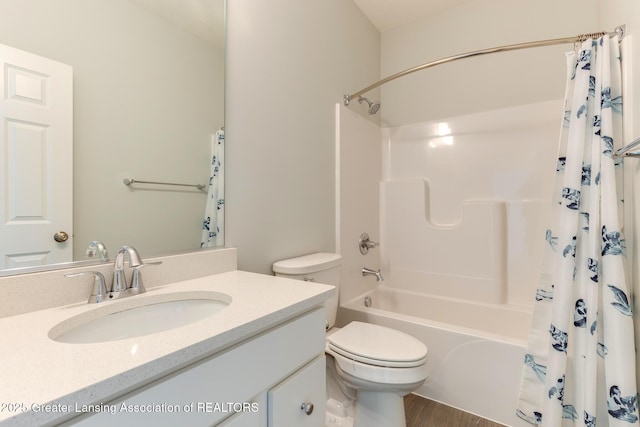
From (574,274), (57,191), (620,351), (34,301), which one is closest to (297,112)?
(57,191)

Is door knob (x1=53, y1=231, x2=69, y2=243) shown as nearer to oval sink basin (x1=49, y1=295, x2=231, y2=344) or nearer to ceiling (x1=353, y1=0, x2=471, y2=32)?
oval sink basin (x1=49, y1=295, x2=231, y2=344)

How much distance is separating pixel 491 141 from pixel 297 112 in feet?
4.59

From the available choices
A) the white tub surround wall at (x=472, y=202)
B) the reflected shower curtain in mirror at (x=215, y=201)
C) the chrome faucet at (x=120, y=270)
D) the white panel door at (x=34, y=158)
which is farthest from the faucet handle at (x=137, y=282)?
the white tub surround wall at (x=472, y=202)

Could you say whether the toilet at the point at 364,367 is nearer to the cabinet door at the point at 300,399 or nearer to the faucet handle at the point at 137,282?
the cabinet door at the point at 300,399

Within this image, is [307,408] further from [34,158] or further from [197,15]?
[197,15]

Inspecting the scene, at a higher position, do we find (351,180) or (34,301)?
(351,180)

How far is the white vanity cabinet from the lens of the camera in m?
0.46

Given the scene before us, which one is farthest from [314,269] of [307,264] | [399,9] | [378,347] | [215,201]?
[399,9]

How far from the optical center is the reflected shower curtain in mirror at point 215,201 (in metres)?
1.13

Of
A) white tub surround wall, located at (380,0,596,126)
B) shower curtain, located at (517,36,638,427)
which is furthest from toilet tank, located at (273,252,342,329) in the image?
white tub surround wall, located at (380,0,596,126)

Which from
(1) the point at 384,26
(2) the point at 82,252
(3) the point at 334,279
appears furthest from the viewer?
(1) the point at 384,26

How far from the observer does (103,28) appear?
86 centimetres

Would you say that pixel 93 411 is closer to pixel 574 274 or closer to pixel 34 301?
pixel 34 301

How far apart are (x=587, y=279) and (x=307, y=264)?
3.58 ft
